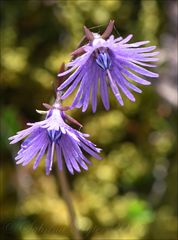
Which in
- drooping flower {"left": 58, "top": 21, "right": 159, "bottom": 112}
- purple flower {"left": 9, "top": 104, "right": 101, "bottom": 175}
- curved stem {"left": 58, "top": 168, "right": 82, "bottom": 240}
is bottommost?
curved stem {"left": 58, "top": 168, "right": 82, "bottom": 240}

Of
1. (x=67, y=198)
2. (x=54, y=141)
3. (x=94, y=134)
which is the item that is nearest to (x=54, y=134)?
(x=54, y=141)

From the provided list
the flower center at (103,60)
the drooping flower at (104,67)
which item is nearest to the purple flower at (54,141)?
the drooping flower at (104,67)

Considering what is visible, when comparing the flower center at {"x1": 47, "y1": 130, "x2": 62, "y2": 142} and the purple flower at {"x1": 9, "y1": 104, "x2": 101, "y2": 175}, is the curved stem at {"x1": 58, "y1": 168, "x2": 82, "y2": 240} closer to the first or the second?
the purple flower at {"x1": 9, "y1": 104, "x2": 101, "y2": 175}

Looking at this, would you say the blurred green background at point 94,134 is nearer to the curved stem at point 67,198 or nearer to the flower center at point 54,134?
the curved stem at point 67,198

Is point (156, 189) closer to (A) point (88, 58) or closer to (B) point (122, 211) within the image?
(B) point (122, 211)

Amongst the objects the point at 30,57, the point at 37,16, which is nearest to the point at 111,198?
the point at 30,57

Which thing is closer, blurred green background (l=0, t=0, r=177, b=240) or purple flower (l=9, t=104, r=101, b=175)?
purple flower (l=9, t=104, r=101, b=175)

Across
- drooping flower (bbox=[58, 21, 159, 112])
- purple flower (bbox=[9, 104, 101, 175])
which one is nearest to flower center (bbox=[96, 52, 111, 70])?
drooping flower (bbox=[58, 21, 159, 112])
